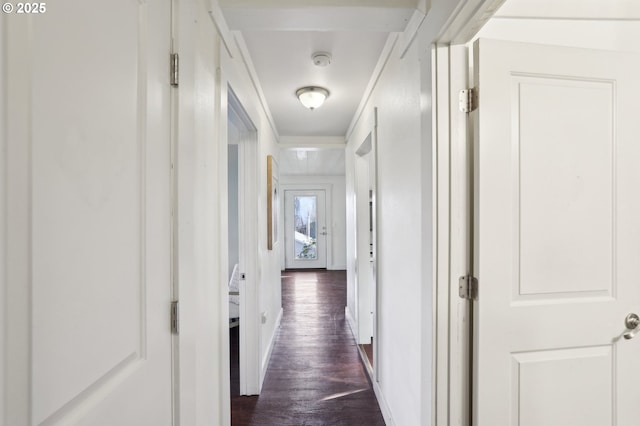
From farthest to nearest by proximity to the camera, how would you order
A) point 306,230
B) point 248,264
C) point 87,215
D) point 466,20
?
point 306,230 → point 248,264 → point 466,20 → point 87,215

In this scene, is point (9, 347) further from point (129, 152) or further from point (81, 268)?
point (129, 152)

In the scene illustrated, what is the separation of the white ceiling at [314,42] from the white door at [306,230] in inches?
174

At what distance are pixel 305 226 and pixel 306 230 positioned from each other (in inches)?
4.2

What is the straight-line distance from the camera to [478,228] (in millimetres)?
1086

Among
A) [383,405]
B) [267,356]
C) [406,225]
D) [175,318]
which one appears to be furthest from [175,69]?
[267,356]

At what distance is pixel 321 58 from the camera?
1.83 metres

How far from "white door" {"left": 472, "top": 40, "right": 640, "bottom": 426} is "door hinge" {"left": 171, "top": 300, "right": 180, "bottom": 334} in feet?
3.38

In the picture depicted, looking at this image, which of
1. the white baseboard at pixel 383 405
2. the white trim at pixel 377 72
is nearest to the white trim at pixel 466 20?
the white trim at pixel 377 72

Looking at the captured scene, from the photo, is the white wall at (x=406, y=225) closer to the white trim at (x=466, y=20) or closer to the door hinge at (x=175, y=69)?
the white trim at (x=466, y=20)

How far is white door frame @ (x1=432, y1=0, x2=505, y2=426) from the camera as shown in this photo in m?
1.11

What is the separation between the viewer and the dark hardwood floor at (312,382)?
1.95 meters

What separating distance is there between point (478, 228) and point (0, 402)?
125 cm

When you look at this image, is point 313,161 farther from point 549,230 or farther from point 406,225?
point 549,230
